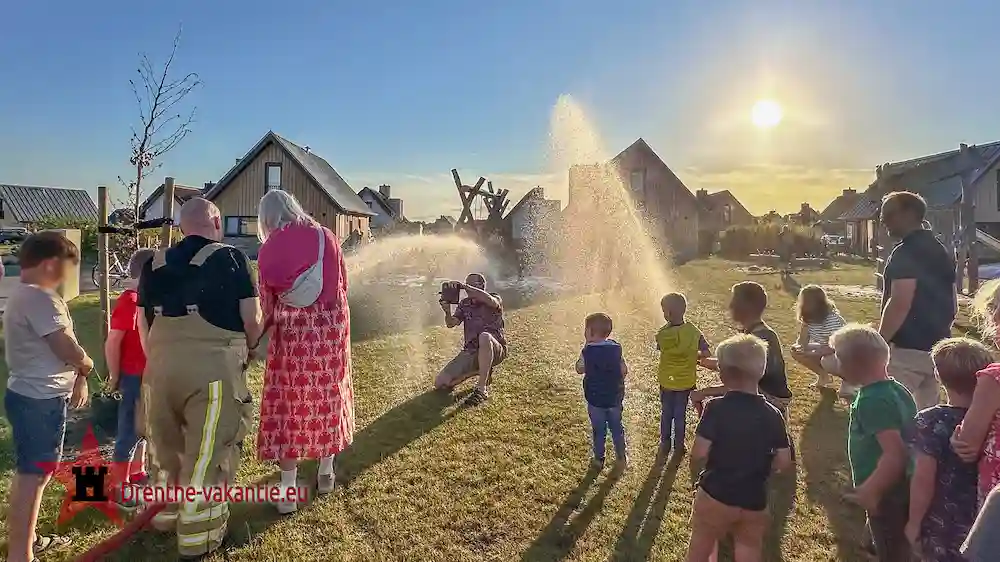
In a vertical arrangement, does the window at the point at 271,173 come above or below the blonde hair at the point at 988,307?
above

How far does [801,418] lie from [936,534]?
3809 millimetres

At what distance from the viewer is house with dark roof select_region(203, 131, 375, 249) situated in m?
31.9

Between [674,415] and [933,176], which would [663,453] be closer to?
[674,415]

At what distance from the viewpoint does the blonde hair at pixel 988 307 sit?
8.85ft

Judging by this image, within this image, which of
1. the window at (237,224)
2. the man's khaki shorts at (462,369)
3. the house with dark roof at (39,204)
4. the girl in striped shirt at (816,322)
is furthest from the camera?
the house with dark roof at (39,204)

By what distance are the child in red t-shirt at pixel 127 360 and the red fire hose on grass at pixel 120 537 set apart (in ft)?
1.91

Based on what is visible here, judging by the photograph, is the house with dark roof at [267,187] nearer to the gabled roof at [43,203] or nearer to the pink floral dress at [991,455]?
the pink floral dress at [991,455]

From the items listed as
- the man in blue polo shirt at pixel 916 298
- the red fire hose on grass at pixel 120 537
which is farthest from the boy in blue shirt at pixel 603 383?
the red fire hose on grass at pixel 120 537

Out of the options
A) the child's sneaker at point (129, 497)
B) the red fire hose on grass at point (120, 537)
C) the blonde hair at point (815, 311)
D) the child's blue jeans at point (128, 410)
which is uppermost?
the blonde hair at point (815, 311)

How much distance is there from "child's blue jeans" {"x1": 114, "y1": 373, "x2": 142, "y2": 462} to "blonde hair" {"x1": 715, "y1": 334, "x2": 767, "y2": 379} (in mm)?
3878

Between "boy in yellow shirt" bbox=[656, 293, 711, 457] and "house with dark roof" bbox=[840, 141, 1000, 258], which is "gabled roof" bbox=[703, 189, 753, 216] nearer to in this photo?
"house with dark roof" bbox=[840, 141, 1000, 258]

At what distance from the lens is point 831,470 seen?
496 cm

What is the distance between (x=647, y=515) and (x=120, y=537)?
3.41 meters

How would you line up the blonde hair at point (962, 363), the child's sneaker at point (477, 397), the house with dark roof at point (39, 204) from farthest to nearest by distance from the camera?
the house with dark roof at point (39, 204), the child's sneaker at point (477, 397), the blonde hair at point (962, 363)
